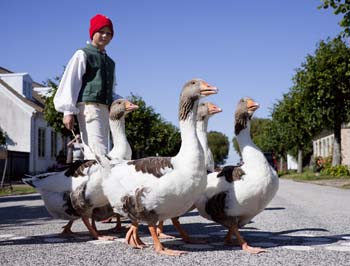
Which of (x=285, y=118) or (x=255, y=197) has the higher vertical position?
(x=285, y=118)

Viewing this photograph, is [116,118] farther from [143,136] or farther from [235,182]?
[143,136]

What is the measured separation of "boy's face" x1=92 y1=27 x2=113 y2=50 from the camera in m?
6.06

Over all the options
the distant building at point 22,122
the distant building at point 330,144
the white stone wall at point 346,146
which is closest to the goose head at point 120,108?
the distant building at point 22,122

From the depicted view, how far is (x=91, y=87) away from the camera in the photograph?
19.8 feet

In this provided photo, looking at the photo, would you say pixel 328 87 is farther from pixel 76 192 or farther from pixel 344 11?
pixel 76 192

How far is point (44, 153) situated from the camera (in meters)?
34.2

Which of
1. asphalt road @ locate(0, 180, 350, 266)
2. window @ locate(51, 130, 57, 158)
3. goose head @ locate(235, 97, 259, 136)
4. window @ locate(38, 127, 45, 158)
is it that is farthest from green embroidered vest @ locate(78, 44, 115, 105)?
window @ locate(51, 130, 57, 158)

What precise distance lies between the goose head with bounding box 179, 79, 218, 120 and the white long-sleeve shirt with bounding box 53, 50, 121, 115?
67.3 inches

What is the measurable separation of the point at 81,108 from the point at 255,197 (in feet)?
8.71

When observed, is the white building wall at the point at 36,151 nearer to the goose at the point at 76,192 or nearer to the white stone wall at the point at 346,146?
the white stone wall at the point at 346,146

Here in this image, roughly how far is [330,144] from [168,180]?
4833 centimetres

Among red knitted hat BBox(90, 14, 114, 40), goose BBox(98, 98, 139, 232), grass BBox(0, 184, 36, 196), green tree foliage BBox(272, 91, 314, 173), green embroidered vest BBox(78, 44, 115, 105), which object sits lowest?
grass BBox(0, 184, 36, 196)

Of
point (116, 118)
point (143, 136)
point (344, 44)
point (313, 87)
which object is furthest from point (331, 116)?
point (116, 118)

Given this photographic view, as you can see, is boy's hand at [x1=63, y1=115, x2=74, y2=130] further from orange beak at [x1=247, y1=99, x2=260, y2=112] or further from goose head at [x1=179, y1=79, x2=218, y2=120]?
orange beak at [x1=247, y1=99, x2=260, y2=112]
